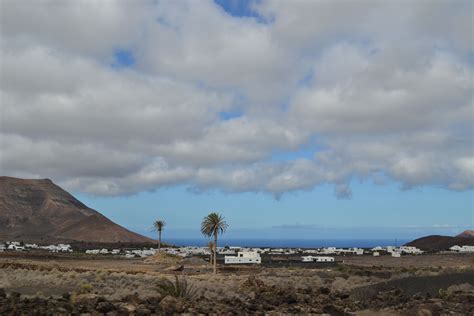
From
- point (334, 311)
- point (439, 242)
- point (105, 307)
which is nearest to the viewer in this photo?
point (105, 307)

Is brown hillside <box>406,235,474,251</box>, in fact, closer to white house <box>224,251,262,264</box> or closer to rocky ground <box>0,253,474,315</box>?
white house <box>224,251,262,264</box>

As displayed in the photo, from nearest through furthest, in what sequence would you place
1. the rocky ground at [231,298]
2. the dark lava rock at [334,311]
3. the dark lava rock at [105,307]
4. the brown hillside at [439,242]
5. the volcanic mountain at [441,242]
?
1. the dark lava rock at [105,307]
2. the rocky ground at [231,298]
3. the dark lava rock at [334,311]
4. the volcanic mountain at [441,242]
5. the brown hillside at [439,242]

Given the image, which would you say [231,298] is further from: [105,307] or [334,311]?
[105,307]

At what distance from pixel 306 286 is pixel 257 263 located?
46012 millimetres

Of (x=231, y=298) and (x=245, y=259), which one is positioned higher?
(x=245, y=259)

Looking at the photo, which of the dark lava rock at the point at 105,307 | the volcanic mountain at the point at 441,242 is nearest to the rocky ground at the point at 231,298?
the dark lava rock at the point at 105,307

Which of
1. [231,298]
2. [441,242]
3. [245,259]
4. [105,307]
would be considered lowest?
[231,298]

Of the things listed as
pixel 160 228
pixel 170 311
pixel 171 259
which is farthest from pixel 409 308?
pixel 160 228

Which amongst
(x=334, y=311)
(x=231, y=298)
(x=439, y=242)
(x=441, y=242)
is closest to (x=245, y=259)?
(x=231, y=298)

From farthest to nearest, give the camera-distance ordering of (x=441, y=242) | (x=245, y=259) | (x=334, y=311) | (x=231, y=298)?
(x=441, y=242)
(x=245, y=259)
(x=231, y=298)
(x=334, y=311)

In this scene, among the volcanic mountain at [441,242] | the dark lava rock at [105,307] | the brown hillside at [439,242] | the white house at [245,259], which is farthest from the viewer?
the brown hillside at [439,242]

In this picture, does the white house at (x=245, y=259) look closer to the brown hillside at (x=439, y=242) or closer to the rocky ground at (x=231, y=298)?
the rocky ground at (x=231, y=298)

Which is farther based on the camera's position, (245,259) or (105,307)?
(245,259)

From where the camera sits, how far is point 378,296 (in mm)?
35750
